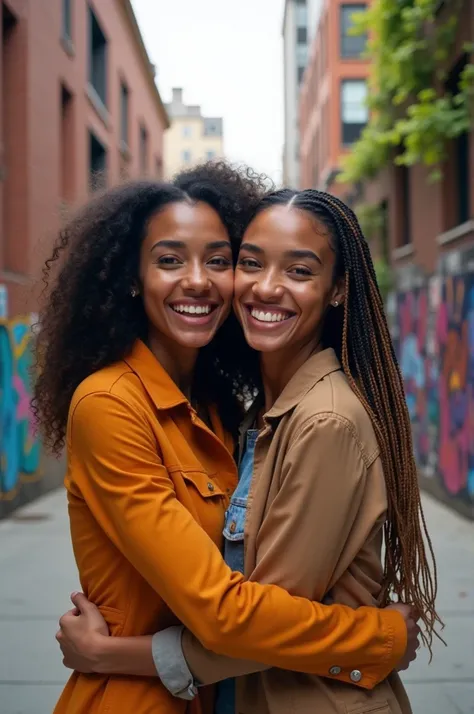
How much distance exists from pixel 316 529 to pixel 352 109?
107 feet

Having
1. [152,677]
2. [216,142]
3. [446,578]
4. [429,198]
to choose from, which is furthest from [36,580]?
[216,142]

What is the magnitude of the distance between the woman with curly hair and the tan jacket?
0.05 metres

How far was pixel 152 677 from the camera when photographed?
199 cm

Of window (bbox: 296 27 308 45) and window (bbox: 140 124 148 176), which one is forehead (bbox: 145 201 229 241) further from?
window (bbox: 296 27 308 45)

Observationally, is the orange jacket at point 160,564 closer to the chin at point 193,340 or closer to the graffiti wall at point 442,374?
the chin at point 193,340

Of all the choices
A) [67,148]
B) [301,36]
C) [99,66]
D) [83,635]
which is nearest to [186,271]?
[83,635]

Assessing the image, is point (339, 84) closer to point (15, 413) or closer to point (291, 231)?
point (15, 413)

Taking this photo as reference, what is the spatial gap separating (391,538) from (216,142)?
10449cm

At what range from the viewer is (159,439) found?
6.77ft

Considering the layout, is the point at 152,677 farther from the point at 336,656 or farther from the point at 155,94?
the point at 155,94

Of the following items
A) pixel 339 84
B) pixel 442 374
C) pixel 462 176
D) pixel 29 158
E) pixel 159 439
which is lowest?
pixel 442 374

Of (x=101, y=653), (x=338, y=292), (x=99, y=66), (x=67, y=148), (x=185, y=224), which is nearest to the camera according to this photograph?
(x=101, y=653)

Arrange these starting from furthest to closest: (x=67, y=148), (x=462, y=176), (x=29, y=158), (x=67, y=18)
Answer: (x=67, y=148) → (x=67, y=18) → (x=462, y=176) → (x=29, y=158)

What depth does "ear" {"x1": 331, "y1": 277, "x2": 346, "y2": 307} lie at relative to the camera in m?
2.19
